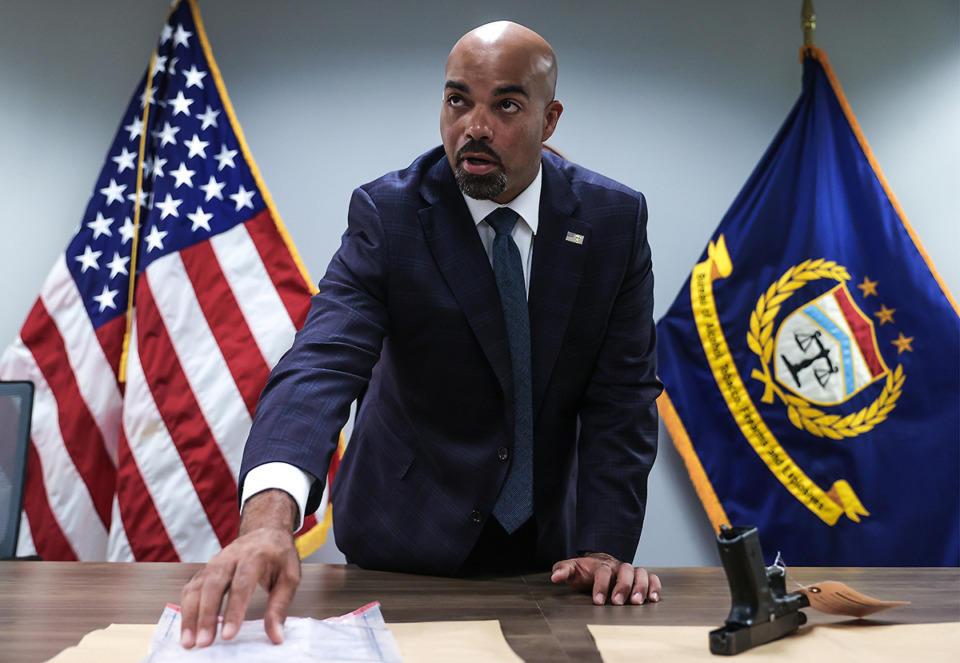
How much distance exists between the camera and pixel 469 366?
4.68ft

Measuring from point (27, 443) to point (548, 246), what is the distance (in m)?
1.33

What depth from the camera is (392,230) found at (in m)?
1.45

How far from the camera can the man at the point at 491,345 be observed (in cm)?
140

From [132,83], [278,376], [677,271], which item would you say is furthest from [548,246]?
[132,83]

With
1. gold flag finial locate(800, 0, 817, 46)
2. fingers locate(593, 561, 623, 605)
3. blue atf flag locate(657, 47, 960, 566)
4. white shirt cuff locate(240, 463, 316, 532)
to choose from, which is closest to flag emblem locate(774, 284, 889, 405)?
blue atf flag locate(657, 47, 960, 566)

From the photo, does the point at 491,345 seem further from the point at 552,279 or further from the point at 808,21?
the point at 808,21

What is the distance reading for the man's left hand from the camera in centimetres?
119

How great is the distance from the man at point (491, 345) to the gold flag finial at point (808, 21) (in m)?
1.63

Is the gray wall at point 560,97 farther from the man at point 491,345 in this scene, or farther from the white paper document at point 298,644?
the white paper document at point 298,644

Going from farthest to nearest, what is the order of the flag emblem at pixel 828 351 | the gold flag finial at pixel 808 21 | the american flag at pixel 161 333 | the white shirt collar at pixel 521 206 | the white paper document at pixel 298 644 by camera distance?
the gold flag finial at pixel 808 21, the flag emblem at pixel 828 351, the american flag at pixel 161 333, the white shirt collar at pixel 521 206, the white paper document at pixel 298 644

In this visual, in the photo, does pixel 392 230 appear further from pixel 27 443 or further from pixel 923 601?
pixel 27 443

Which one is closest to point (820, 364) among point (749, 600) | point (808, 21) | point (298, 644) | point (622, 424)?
point (808, 21)

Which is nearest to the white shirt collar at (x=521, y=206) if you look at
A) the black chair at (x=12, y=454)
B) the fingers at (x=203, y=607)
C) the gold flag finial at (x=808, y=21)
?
the fingers at (x=203, y=607)

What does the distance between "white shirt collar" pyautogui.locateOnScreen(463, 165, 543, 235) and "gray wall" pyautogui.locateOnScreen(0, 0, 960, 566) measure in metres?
1.41
